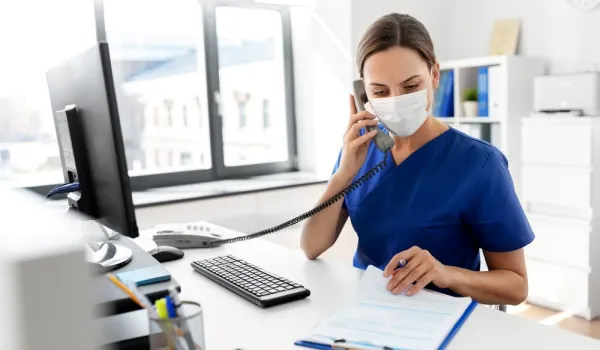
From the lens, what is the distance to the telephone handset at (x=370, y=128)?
138cm

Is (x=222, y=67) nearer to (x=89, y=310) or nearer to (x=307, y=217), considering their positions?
(x=307, y=217)

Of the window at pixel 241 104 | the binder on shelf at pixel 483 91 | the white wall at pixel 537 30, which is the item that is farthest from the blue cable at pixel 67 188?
the white wall at pixel 537 30

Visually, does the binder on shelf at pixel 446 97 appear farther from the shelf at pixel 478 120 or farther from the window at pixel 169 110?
the window at pixel 169 110

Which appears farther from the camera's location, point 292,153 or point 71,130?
point 292,153

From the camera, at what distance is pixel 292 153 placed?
346 centimetres

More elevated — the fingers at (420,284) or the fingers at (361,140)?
the fingers at (361,140)

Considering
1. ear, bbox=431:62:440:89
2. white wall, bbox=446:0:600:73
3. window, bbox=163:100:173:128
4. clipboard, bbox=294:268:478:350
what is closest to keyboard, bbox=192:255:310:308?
clipboard, bbox=294:268:478:350

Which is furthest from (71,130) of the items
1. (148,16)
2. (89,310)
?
(148,16)

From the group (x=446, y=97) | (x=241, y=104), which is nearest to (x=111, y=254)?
(x=241, y=104)

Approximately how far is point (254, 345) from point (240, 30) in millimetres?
2601

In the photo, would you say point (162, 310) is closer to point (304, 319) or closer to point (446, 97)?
point (304, 319)

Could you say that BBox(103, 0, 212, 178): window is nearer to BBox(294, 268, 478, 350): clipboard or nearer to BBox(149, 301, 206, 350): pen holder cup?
BBox(294, 268, 478, 350): clipboard

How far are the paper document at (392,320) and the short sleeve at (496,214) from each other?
0.25 m

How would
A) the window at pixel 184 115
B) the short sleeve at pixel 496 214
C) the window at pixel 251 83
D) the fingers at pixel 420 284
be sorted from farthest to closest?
the window at pixel 251 83, the window at pixel 184 115, the short sleeve at pixel 496 214, the fingers at pixel 420 284
